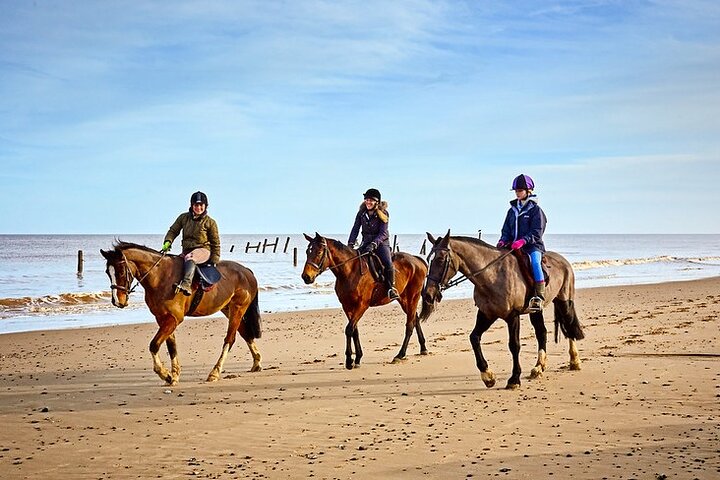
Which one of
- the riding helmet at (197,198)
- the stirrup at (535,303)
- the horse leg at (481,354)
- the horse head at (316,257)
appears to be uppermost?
the riding helmet at (197,198)

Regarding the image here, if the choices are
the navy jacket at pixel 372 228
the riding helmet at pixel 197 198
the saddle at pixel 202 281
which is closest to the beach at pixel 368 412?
the saddle at pixel 202 281

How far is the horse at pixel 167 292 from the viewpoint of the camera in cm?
960

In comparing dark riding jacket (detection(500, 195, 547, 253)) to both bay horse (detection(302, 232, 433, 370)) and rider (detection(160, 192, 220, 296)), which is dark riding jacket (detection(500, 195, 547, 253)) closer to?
bay horse (detection(302, 232, 433, 370))

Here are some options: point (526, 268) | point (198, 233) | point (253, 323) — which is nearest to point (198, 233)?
point (198, 233)

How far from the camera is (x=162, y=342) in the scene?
967cm

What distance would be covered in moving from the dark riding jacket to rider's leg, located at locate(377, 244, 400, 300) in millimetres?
2495

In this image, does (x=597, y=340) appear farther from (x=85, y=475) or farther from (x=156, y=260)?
(x=85, y=475)

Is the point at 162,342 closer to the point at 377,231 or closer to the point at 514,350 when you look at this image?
the point at 377,231

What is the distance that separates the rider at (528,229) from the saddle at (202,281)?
399 cm

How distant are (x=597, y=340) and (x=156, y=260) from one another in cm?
802

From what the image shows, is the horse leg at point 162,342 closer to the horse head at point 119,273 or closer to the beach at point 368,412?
the beach at point 368,412

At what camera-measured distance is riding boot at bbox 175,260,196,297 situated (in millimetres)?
9898

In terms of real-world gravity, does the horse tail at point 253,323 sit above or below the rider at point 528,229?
below

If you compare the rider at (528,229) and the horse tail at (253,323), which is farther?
the horse tail at (253,323)
